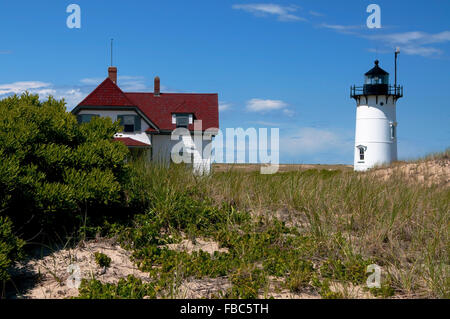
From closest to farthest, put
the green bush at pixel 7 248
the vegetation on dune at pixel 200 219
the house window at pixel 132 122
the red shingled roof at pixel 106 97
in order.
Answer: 1. the green bush at pixel 7 248
2. the vegetation on dune at pixel 200 219
3. the red shingled roof at pixel 106 97
4. the house window at pixel 132 122

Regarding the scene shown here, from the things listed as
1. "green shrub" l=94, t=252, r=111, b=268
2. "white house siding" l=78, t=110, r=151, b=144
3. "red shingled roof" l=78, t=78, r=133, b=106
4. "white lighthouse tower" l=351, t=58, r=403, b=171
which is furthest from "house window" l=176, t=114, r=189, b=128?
"green shrub" l=94, t=252, r=111, b=268

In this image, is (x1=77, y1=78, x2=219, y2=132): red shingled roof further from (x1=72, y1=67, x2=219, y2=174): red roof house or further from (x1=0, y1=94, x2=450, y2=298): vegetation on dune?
(x1=0, y1=94, x2=450, y2=298): vegetation on dune

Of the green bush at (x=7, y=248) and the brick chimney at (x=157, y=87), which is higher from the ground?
the brick chimney at (x=157, y=87)

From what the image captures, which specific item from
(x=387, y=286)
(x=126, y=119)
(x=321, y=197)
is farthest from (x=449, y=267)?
(x=126, y=119)

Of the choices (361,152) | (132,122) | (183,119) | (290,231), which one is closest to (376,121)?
(361,152)

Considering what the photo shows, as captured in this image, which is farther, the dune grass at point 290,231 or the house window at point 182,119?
the house window at point 182,119

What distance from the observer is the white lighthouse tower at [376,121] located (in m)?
39.0

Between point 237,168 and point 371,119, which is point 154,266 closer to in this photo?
point 237,168

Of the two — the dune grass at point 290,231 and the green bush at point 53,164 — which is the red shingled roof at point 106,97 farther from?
the green bush at point 53,164

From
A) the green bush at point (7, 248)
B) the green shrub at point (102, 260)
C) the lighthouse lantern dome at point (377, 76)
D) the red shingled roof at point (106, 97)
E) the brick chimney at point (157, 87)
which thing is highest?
the lighthouse lantern dome at point (377, 76)

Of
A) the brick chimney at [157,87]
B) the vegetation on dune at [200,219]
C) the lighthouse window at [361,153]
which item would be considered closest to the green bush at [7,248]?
the vegetation on dune at [200,219]

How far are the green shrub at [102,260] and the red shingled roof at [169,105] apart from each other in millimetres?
27729

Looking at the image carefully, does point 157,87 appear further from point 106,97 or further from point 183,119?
point 106,97

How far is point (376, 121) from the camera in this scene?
39.2 metres
